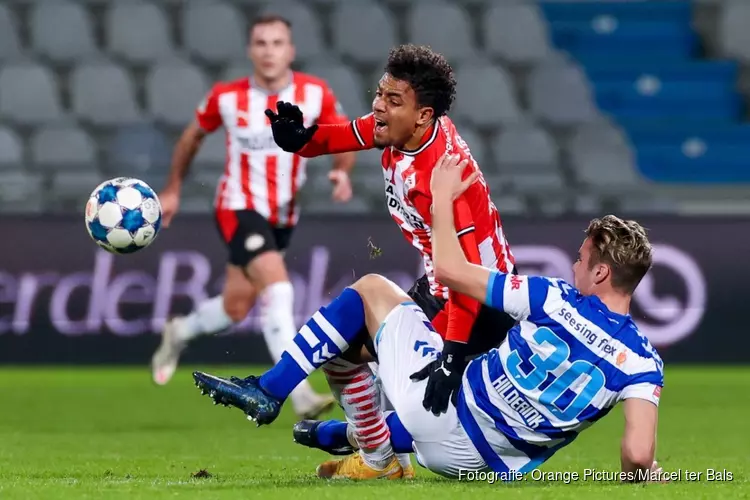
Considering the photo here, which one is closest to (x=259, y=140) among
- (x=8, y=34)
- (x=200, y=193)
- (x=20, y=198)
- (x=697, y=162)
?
(x=200, y=193)

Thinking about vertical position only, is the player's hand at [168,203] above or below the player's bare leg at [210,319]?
above

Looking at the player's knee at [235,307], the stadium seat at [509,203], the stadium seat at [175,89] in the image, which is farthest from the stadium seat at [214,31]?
the player's knee at [235,307]

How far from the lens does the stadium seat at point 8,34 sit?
43.4 feet

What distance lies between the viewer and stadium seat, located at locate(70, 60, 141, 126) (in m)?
12.7

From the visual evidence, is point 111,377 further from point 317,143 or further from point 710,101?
point 710,101

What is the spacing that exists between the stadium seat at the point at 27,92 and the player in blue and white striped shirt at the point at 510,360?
818 cm

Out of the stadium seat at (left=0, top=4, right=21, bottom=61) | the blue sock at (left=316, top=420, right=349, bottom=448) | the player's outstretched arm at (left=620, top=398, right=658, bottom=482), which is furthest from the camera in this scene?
the stadium seat at (left=0, top=4, right=21, bottom=61)

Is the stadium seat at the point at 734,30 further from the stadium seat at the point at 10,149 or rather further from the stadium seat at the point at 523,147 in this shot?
the stadium seat at the point at 10,149

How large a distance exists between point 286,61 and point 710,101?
243 inches

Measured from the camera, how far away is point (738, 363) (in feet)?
36.0

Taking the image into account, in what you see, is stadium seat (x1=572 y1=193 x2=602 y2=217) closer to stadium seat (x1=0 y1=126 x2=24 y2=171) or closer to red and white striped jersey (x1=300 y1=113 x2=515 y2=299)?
stadium seat (x1=0 y1=126 x2=24 y2=171)

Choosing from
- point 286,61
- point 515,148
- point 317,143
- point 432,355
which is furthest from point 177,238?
point 432,355

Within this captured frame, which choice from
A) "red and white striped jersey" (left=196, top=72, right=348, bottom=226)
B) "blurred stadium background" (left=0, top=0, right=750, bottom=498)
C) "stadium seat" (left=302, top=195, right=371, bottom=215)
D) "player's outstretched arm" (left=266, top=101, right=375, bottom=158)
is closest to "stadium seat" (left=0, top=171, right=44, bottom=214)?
"blurred stadium background" (left=0, top=0, right=750, bottom=498)

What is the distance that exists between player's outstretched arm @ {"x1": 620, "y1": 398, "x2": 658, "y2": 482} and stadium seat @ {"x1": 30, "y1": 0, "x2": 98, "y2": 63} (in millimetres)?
9464
